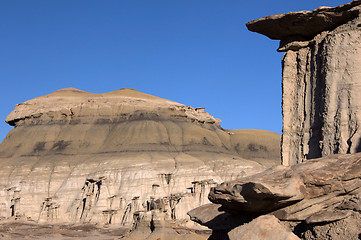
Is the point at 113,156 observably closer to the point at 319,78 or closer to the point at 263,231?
the point at 319,78

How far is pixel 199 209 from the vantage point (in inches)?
582

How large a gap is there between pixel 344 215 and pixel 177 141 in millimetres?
90460

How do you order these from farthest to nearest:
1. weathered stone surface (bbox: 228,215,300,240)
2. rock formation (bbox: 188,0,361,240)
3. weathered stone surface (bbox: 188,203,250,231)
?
weathered stone surface (bbox: 188,203,250,231), rock formation (bbox: 188,0,361,240), weathered stone surface (bbox: 228,215,300,240)

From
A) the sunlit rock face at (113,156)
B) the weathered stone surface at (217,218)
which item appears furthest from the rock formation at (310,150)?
the sunlit rock face at (113,156)

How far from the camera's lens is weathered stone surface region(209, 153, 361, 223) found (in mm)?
10914

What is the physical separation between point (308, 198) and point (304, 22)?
22.8ft

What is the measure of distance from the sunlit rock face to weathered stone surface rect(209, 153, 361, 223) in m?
56.0

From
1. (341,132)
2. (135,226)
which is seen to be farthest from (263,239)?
(135,226)

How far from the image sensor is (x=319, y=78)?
1638cm

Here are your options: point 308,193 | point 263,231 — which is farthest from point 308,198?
point 263,231

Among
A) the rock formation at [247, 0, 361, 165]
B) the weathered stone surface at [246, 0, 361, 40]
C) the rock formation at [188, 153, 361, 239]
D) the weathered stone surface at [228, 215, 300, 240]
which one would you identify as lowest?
the weathered stone surface at [228, 215, 300, 240]

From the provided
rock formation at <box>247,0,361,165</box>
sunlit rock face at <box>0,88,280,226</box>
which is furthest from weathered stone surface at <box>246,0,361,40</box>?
sunlit rock face at <box>0,88,280,226</box>

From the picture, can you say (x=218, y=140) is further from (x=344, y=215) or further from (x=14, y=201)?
(x=344, y=215)

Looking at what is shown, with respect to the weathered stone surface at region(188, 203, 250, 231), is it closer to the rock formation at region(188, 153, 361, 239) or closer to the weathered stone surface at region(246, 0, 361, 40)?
the rock formation at region(188, 153, 361, 239)
